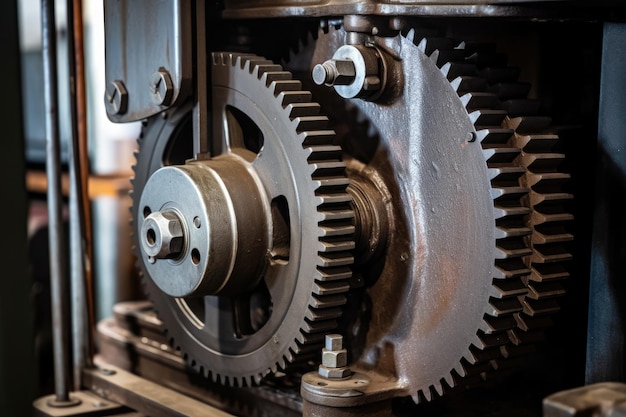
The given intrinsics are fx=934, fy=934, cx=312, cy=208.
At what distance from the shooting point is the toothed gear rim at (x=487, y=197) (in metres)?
1.06

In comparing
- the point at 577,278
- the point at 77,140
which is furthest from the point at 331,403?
the point at 77,140

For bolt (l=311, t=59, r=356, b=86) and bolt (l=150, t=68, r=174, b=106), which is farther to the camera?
bolt (l=150, t=68, r=174, b=106)

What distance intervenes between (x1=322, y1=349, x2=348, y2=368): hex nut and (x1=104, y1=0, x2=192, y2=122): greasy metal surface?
42cm

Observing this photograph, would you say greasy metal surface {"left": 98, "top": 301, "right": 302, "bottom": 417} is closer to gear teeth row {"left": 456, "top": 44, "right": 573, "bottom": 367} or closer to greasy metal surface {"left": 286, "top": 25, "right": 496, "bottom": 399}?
greasy metal surface {"left": 286, "top": 25, "right": 496, "bottom": 399}

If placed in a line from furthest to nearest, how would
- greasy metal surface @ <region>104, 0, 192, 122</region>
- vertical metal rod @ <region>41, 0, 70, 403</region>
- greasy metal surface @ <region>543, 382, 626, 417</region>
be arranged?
vertical metal rod @ <region>41, 0, 70, 403</region>
greasy metal surface @ <region>104, 0, 192, 122</region>
greasy metal surface @ <region>543, 382, 626, 417</region>

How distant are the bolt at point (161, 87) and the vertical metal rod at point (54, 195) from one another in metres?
0.26

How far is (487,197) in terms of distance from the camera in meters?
1.06

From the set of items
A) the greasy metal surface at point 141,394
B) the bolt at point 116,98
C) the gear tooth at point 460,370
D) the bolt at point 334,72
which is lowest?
the greasy metal surface at point 141,394

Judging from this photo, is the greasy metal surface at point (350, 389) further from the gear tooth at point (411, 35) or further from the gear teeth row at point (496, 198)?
the gear tooth at point (411, 35)

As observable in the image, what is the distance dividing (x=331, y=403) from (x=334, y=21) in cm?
48

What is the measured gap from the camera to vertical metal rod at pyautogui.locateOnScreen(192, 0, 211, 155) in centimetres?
129

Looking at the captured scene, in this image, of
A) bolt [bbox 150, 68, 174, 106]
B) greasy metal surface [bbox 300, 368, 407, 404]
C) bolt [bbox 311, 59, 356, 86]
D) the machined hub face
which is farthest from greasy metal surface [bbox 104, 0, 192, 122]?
greasy metal surface [bbox 300, 368, 407, 404]

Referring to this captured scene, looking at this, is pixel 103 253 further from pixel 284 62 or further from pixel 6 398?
pixel 284 62

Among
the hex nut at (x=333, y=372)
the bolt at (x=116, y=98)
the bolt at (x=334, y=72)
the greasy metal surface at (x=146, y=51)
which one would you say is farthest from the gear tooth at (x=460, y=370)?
the bolt at (x=116, y=98)
